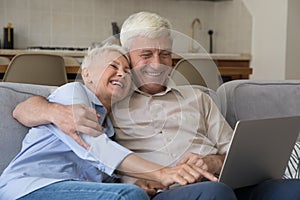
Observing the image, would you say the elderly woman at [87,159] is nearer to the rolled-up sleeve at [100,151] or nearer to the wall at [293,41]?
the rolled-up sleeve at [100,151]

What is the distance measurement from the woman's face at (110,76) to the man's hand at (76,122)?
14 centimetres

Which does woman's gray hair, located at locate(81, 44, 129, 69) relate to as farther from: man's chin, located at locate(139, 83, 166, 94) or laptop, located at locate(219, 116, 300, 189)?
laptop, located at locate(219, 116, 300, 189)

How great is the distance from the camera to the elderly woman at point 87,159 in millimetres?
1387

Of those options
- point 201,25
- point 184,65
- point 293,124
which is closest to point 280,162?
point 293,124

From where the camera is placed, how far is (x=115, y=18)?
4.96 m

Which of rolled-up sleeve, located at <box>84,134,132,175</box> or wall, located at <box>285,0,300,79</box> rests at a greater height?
wall, located at <box>285,0,300,79</box>

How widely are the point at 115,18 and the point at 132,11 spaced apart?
194mm

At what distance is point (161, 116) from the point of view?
5.74ft

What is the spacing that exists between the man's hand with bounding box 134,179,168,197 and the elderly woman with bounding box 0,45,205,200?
0.01 metres

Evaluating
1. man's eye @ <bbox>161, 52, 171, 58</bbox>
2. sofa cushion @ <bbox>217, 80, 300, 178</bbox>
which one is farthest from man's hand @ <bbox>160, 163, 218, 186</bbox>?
sofa cushion @ <bbox>217, 80, 300, 178</bbox>

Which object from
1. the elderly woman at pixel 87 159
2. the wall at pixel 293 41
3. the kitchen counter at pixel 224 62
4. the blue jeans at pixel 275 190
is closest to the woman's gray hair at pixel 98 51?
the elderly woman at pixel 87 159

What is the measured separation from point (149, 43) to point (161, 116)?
0.82 feet

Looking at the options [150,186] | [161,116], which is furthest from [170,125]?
[150,186]

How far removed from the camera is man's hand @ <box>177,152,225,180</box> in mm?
1499
